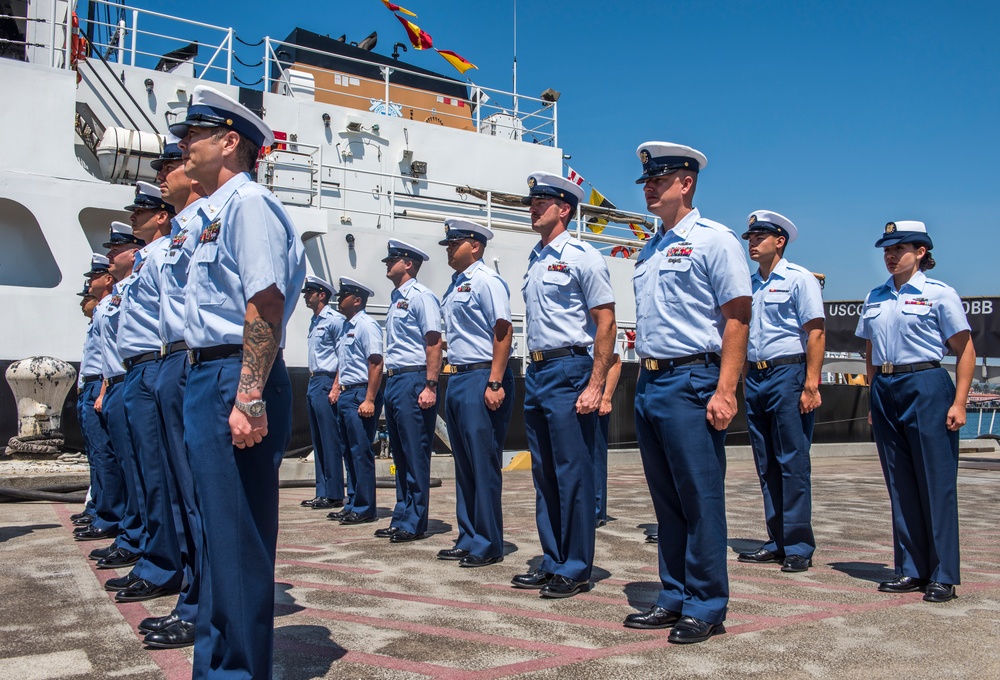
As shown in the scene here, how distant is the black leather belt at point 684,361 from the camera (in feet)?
11.5

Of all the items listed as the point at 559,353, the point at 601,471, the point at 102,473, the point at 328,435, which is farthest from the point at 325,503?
the point at 559,353

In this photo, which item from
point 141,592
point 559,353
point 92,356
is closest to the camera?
point 141,592

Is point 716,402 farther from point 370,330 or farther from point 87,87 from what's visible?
point 87,87

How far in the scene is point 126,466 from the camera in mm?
5133

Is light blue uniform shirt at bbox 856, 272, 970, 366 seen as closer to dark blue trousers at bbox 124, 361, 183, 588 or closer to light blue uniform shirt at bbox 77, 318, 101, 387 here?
dark blue trousers at bbox 124, 361, 183, 588

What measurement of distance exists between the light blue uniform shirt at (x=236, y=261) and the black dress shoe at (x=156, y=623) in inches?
46.7

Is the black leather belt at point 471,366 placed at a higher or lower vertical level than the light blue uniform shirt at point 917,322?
lower

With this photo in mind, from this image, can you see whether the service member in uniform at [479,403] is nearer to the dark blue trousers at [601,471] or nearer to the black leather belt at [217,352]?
the dark blue trousers at [601,471]

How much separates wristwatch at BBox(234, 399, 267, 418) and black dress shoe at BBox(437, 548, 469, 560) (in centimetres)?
275

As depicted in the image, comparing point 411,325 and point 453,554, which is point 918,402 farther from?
point 411,325

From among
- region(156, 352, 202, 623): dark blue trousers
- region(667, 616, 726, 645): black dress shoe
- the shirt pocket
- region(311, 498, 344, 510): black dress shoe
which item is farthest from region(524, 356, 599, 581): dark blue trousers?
region(311, 498, 344, 510): black dress shoe

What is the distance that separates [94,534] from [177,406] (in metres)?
3.05

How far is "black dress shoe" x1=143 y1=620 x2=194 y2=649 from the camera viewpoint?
3150 millimetres

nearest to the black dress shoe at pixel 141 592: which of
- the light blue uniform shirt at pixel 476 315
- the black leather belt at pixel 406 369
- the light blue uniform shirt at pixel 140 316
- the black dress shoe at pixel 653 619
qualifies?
the light blue uniform shirt at pixel 140 316
